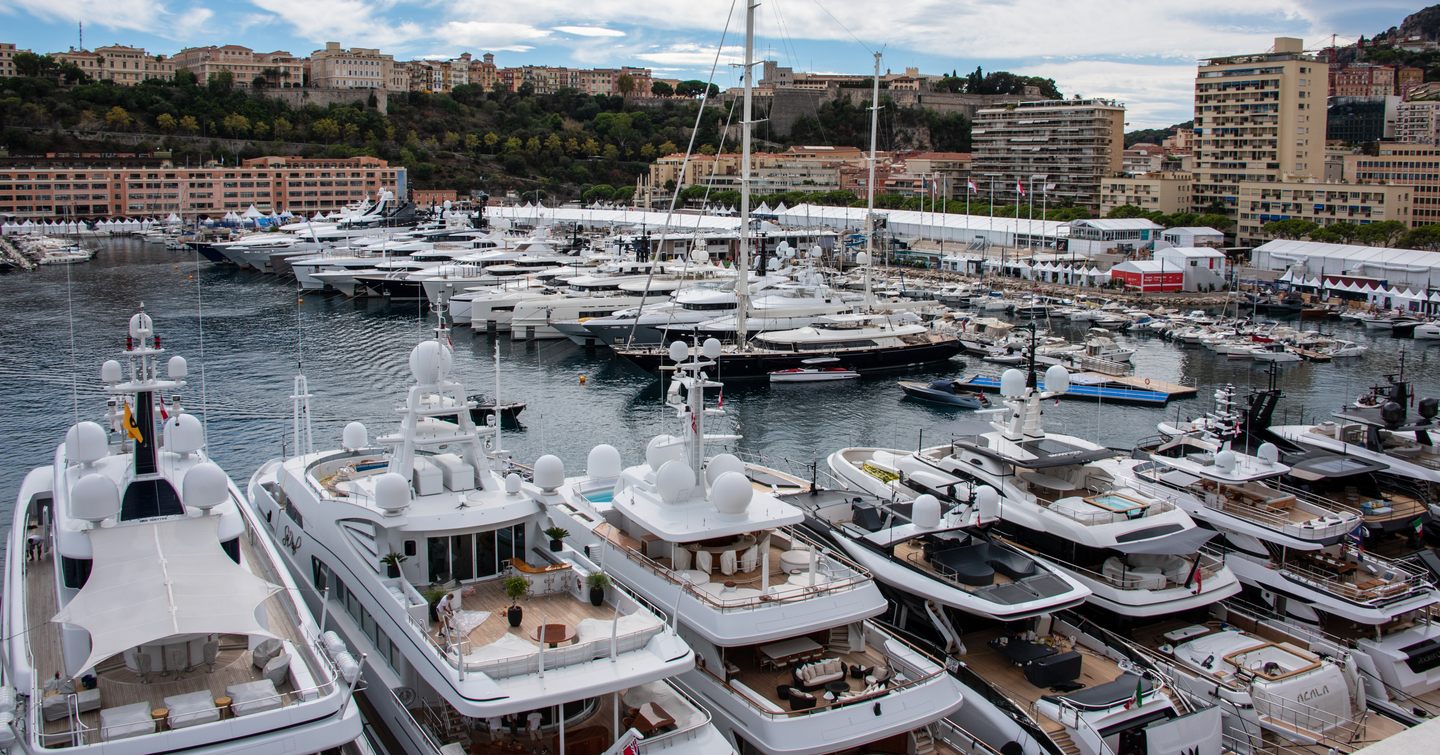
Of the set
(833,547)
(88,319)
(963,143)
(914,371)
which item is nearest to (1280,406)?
(914,371)

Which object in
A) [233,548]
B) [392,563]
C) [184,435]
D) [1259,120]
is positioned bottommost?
[392,563]

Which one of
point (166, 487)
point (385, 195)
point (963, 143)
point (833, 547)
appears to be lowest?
point (833, 547)

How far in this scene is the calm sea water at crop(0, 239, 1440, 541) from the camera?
37.5 metres

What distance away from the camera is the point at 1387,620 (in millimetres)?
18719

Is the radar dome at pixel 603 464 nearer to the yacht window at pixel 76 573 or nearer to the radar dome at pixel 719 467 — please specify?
the radar dome at pixel 719 467

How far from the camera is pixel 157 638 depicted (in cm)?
1166

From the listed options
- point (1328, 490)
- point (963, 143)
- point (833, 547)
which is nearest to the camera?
point (833, 547)

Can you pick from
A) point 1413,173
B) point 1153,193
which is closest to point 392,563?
point 1413,173

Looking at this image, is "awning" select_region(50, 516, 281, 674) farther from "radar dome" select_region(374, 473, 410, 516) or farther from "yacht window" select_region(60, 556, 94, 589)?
"radar dome" select_region(374, 473, 410, 516)

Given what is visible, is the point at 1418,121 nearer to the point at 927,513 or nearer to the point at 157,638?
the point at 927,513

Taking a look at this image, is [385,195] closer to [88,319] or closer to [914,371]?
[88,319]

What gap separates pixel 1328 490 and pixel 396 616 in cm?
1817

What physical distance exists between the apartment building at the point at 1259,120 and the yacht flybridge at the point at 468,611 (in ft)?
325

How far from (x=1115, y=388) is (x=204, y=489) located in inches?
1515
